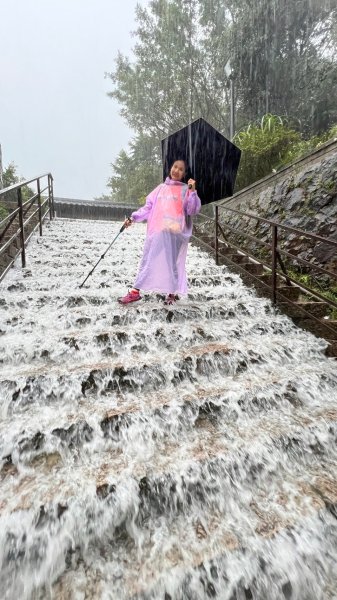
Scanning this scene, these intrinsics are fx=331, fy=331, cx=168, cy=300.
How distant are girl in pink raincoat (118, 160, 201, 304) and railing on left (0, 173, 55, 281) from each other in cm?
167

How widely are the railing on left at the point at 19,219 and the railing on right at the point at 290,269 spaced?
3.03 m

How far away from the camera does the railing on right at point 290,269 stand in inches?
146

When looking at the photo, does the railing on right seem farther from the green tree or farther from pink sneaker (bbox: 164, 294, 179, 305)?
the green tree

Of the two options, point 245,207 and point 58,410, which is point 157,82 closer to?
point 245,207

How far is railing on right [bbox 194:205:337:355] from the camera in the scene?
3.70 metres

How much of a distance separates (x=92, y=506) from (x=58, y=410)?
2.59ft

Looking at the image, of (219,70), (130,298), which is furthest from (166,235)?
(219,70)

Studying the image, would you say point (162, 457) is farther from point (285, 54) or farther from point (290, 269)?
point (285, 54)

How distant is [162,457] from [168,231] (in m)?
2.37

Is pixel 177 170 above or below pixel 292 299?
above

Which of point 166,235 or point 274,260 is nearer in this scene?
point 166,235

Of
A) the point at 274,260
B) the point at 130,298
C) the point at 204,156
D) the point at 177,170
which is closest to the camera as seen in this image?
the point at 177,170

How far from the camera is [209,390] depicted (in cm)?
258

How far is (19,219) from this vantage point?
471cm
